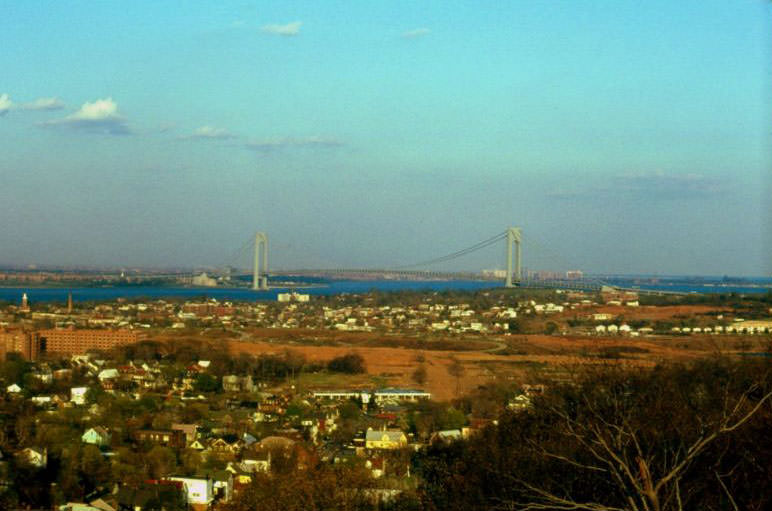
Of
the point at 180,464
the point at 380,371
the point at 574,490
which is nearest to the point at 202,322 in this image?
the point at 380,371

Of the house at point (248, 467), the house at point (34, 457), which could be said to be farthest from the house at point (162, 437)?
the house at point (34, 457)

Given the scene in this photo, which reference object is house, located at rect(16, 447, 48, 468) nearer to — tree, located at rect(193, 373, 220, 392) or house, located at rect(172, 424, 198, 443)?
house, located at rect(172, 424, 198, 443)

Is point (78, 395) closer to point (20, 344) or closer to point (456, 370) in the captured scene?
point (456, 370)

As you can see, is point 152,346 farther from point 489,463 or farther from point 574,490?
point 574,490

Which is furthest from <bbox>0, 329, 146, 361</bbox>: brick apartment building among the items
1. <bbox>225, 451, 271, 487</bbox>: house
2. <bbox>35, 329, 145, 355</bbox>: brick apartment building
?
<bbox>225, 451, 271, 487</bbox>: house

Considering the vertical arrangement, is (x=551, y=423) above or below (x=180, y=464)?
above

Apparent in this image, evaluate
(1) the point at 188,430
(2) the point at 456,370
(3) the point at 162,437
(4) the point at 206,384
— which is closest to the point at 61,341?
(4) the point at 206,384
